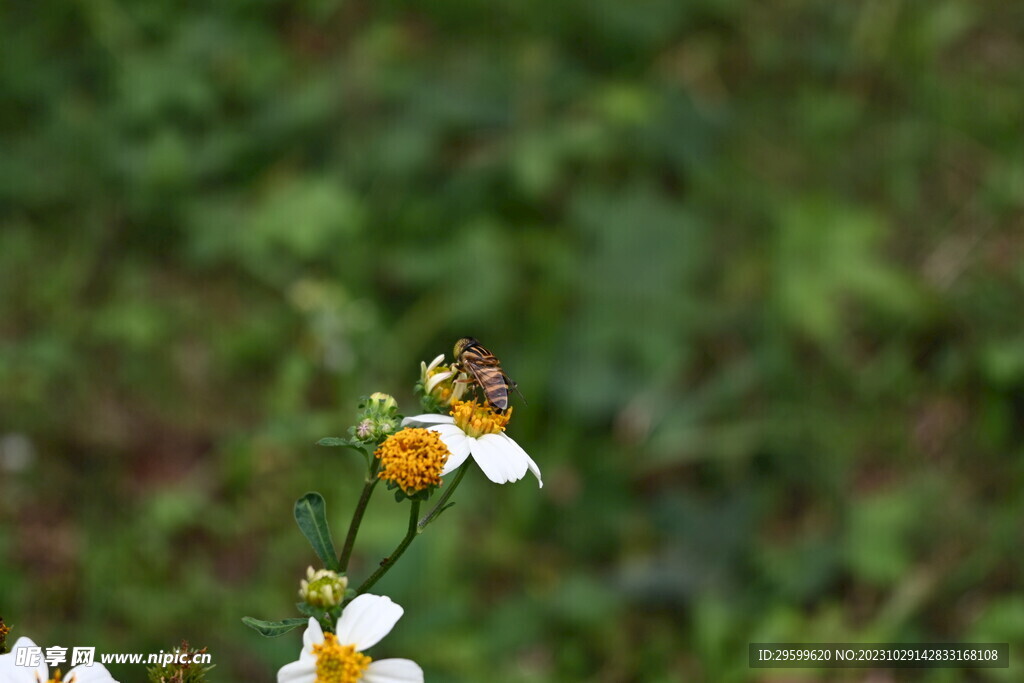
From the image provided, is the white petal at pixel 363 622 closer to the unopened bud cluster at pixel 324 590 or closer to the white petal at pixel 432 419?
the unopened bud cluster at pixel 324 590

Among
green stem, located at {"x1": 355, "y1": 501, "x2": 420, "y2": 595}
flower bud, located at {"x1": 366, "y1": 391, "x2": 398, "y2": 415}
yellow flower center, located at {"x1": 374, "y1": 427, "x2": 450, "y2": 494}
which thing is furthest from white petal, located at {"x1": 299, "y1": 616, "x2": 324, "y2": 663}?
flower bud, located at {"x1": 366, "y1": 391, "x2": 398, "y2": 415}

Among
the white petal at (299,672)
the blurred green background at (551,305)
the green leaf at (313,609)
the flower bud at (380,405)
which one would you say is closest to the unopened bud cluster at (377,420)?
the flower bud at (380,405)

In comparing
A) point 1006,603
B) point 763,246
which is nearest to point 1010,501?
point 1006,603

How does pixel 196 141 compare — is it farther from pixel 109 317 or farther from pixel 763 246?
pixel 763 246

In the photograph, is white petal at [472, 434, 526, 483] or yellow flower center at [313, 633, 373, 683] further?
white petal at [472, 434, 526, 483]

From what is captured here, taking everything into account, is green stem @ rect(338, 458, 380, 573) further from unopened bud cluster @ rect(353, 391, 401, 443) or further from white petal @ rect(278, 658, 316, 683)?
white petal @ rect(278, 658, 316, 683)

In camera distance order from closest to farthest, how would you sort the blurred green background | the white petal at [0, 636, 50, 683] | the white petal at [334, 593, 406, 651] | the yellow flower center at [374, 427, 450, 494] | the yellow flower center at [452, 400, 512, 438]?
1. the white petal at [0, 636, 50, 683]
2. the white petal at [334, 593, 406, 651]
3. the yellow flower center at [374, 427, 450, 494]
4. the yellow flower center at [452, 400, 512, 438]
5. the blurred green background

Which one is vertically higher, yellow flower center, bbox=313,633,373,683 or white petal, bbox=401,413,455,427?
white petal, bbox=401,413,455,427
